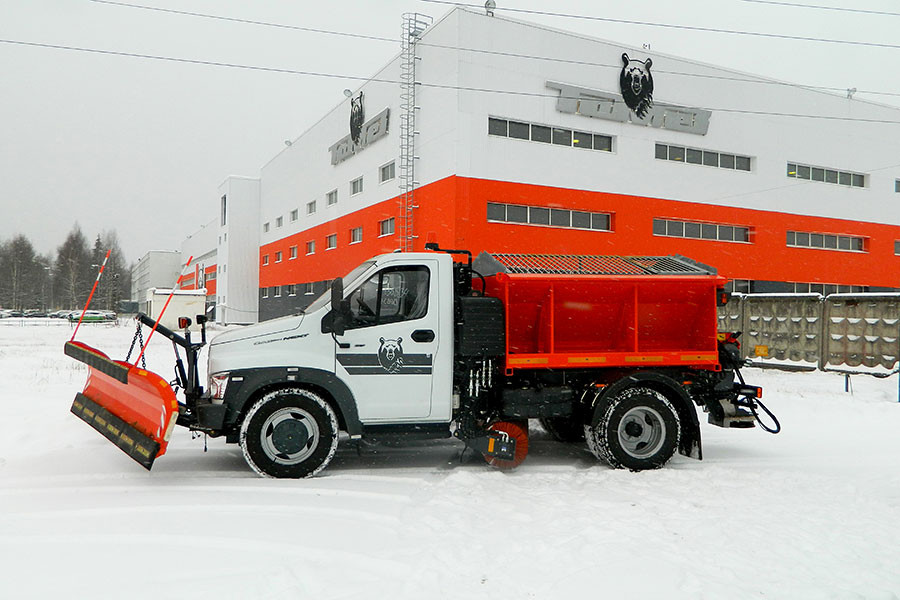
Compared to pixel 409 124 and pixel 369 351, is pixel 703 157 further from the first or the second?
pixel 369 351

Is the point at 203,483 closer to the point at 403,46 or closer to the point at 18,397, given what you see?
the point at 18,397

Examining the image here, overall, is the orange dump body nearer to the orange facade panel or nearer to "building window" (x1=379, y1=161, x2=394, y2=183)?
the orange facade panel

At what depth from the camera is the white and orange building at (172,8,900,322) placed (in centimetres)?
2253

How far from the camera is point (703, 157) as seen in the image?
1060 inches

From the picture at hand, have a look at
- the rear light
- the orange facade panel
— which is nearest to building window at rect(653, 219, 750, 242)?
the orange facade panel

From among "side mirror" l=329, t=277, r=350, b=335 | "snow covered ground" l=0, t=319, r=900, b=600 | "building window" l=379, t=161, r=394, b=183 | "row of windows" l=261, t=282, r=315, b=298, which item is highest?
"building window" l=379, t=161, r=394, b=183

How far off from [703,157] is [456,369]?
23828 mm

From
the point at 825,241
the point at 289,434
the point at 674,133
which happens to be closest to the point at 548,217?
the point at 674,133

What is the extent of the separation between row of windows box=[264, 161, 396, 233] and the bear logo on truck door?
20.9m

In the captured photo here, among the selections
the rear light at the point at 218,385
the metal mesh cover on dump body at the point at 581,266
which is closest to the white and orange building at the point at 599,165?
the metal mesh cover on dump body at the point at 581,266

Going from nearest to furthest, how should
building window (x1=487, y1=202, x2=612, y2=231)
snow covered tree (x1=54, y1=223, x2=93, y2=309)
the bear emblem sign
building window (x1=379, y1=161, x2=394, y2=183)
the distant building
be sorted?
1. building window (x1=487, y1=202, x2=612, y2=231)
2. the bear emblem sign
3. building window (x1=379, y1=161, x2=394, y2=183)
4. snow covered tree (x1=54, y1=223, x2=93, y2=309)
5. the distant building

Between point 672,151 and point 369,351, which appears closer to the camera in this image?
point 369,351

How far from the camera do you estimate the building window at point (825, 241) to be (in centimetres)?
2954

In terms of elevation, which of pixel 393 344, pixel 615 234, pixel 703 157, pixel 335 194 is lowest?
pixel 393 344
